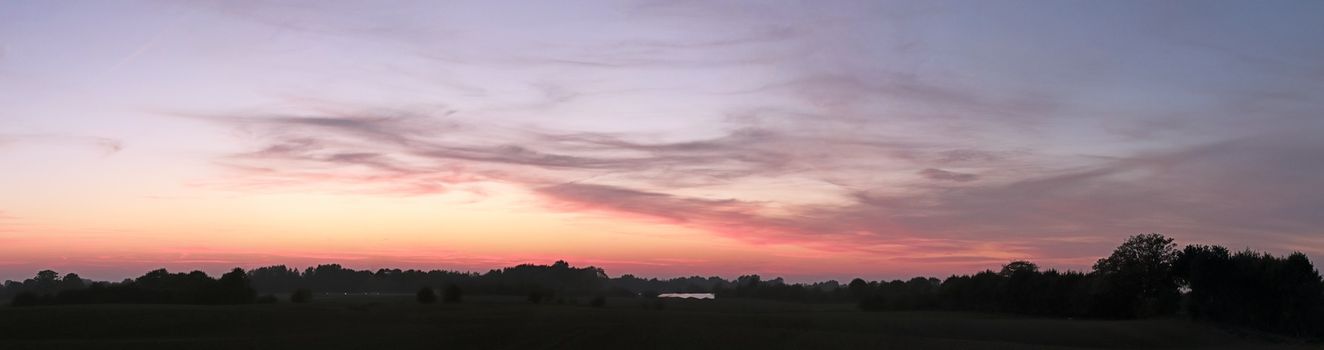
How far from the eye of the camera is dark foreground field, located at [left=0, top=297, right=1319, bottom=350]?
2089 inches

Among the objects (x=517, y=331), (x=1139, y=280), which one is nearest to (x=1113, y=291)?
(x=1139, y=280)

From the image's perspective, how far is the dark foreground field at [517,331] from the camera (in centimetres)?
5306

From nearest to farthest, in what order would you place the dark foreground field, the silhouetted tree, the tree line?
the dark foreground field < the tree line < the silhouetted tree

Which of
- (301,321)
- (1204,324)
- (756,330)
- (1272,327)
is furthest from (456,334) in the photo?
(1272,327)

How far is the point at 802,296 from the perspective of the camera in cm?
16862

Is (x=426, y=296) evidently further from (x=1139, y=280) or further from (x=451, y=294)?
(x=1139, y=280)

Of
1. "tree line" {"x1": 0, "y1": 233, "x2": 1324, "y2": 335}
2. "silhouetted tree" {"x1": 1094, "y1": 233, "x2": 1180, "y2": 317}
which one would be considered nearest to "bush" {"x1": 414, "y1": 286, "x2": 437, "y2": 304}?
"tree line" {"x1": 0, "y1": 233, "x2": 1324, "y2": 335}

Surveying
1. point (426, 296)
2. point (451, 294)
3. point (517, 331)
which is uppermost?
point (451, 294)

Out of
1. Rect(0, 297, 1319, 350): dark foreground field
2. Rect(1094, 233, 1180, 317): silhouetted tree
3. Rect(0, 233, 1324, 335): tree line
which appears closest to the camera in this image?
Rect(0, 297, 1319, 350): dark foreground field

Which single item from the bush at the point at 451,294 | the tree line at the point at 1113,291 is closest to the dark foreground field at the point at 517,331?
the tree line at the point at 1113,291

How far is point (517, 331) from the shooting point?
5769 cm

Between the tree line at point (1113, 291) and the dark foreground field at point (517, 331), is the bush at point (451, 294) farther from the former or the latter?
the dark foreground field at point (517, 331)

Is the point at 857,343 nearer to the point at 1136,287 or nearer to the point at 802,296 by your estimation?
the point at 1136,287

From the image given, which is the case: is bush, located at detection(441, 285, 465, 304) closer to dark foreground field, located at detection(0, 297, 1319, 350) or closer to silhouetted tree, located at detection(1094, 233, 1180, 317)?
dark foreground field, located at detection(0, 297, 1319, 350)
